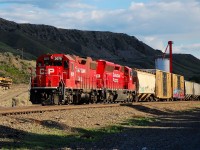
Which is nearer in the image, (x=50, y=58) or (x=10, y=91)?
(x=50, y=58)

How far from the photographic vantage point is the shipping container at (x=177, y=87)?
5569 cm

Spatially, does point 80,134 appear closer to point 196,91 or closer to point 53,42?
point 196,91

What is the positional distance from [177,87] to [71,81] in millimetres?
32211

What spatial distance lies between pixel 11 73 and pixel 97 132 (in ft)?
137

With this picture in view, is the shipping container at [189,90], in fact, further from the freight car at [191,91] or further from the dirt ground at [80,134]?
the dirt ground at [80,134]

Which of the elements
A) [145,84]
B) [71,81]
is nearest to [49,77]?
[71,81]

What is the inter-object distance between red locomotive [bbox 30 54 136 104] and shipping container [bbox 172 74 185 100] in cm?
2077

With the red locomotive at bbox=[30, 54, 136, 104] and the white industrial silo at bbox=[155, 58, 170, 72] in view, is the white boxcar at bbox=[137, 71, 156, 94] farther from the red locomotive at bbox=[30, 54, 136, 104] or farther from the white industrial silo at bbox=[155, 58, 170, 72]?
the white industrial silo at bbox=[155, 58, 170, 72]

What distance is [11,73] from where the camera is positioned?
2245 inches

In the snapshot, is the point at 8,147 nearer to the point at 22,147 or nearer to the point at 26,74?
the point at 22,147

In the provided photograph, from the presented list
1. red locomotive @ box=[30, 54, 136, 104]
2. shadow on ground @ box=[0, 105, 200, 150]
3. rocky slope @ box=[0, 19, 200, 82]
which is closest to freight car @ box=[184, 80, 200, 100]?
red locomotive @ box=[30, 54, 136, 104]

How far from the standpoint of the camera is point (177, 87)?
5719cm

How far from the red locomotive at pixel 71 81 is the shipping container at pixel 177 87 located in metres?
20.8

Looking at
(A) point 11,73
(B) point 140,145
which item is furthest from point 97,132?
(A) point 11,73
